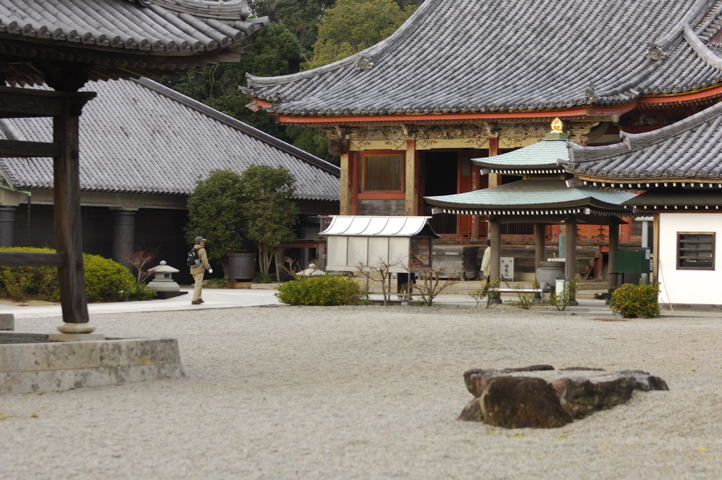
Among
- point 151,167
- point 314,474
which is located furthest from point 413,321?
point 151,167

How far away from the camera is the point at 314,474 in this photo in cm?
805

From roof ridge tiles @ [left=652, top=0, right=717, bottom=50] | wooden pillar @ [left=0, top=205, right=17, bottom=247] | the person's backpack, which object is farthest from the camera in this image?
roof ridge tiles @ [left=652, top=0, right=717, bottom=50]

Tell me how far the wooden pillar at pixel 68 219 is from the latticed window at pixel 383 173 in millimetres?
22048

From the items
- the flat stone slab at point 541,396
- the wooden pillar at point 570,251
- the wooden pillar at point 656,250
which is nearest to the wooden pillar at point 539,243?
the wooden pillar at point 570,251

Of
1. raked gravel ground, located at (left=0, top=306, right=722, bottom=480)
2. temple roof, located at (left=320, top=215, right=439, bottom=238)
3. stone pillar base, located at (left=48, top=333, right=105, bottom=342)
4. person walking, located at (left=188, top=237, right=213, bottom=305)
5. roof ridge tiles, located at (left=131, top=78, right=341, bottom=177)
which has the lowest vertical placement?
raked gravel ground, located at (left=0, top=306, right=722, bottom=480)

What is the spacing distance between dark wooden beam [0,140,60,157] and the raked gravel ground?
2.67 meters

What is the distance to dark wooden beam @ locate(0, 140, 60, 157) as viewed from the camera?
12.9 metres

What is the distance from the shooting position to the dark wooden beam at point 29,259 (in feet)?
42.3

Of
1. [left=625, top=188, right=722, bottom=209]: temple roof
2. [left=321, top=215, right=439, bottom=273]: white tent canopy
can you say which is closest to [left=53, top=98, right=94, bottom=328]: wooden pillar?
[left=321, top=215, right=439, bottom=273]: white tent canopy

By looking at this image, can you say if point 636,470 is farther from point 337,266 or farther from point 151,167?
point 151,167

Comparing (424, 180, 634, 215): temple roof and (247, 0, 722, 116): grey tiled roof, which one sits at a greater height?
(247, 0, 722, 116): grey tiled roof

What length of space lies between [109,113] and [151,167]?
2926 mm

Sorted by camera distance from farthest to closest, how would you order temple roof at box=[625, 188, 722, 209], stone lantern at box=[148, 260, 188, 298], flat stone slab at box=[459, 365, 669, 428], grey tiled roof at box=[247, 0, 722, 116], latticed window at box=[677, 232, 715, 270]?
grey tiled roof at box=[247, 0, 722, 116] → stone lantern at box=[148, 260, 188, 298] → latticed window at box=[677, 232, 715, 270] → temple roof at box=[625, 188, 722, 209] → flat stone slab at box=[459, 365, 669, 428]

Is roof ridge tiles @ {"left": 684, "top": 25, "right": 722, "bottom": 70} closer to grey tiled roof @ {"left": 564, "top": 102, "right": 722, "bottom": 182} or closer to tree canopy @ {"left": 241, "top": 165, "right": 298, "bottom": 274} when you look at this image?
grey tiled roof @ {"left": 564, "top": 102, "right": 722, "bottom": 182}
